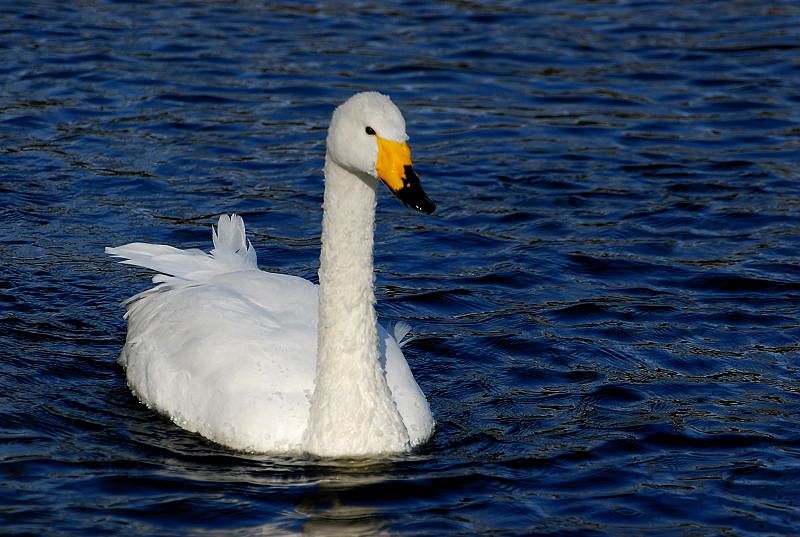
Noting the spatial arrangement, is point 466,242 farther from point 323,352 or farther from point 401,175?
point 401,175

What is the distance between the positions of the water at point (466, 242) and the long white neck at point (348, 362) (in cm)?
17

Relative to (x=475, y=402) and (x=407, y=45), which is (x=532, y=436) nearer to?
(x=475, y=402)

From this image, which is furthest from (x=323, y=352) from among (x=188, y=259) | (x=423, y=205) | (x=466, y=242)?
(x=466, y=242)

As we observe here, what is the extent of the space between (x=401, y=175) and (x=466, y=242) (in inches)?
198

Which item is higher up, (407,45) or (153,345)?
(407,45)

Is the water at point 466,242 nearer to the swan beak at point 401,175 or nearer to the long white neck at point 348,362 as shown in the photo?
the long white neck at point 348,362

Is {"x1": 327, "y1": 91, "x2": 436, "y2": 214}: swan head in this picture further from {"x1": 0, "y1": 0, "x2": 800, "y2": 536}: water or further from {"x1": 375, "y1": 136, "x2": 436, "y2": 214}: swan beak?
{"x1": 0, "y1": 0, "x2": 800, "y2": 536}: water

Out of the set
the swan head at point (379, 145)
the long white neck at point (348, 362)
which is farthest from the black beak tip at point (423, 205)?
the long white neck at point (348, 362)

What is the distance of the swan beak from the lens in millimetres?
7055

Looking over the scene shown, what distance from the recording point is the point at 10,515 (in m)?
6.92

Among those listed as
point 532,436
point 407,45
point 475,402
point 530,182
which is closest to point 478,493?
point 532,436

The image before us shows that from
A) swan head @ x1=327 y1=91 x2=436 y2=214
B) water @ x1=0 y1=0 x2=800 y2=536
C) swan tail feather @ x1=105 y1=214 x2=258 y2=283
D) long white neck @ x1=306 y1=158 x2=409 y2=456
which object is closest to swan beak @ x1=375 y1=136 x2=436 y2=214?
swan head @ x1=327 y1=91 x2=436 y2=214

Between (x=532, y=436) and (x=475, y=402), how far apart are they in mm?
692

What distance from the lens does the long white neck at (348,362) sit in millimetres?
7691
